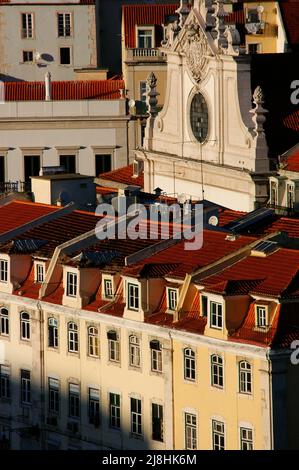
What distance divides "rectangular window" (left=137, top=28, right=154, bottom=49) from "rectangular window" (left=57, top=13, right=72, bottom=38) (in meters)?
8.48

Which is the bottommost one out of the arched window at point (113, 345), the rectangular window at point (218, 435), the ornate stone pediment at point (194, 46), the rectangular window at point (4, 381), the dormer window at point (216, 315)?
the rectangular window at point (4, 381)

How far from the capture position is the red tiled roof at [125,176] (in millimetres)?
173125

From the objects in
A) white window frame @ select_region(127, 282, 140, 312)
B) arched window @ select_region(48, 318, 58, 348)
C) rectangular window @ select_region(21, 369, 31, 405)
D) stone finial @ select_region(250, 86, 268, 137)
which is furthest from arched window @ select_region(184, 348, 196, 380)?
stone finial @ select_region(250, 86, 268, 137)

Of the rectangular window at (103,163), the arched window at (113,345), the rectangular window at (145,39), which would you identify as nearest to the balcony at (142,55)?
the rectangular window at (145,39)

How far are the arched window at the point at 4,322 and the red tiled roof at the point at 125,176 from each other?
3805 cm

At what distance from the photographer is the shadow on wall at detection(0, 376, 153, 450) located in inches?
4970

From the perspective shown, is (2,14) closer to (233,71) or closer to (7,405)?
(233,71)

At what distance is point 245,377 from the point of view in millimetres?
118625

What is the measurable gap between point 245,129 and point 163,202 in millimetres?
17688

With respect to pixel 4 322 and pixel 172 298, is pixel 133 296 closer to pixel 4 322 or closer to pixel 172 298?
pixel 172 298

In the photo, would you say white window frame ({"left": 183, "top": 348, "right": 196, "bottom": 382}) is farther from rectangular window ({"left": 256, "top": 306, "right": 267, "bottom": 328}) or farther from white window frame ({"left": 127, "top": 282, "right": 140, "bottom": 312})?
white window frame ({"left": 127, "top": 282, "right": 140, "bottom": 312})

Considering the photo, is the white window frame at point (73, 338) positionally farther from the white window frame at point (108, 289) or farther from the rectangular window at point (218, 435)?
the rectangular window at point (218, 435)

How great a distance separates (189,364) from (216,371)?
2236mm

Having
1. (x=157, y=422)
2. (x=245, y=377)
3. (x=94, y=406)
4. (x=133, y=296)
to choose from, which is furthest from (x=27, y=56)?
(x=245, y=377)
